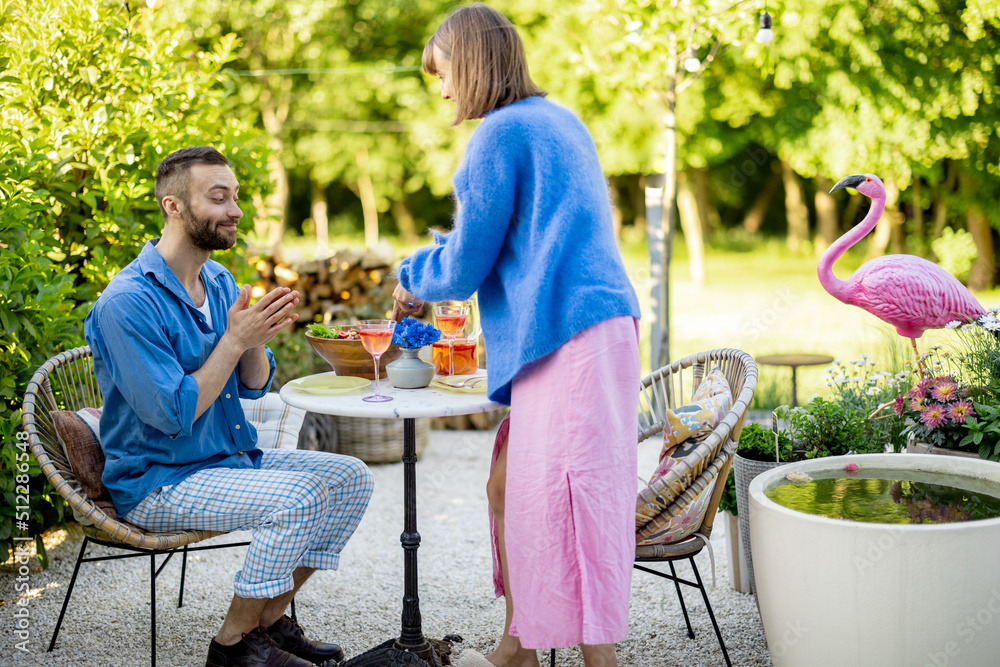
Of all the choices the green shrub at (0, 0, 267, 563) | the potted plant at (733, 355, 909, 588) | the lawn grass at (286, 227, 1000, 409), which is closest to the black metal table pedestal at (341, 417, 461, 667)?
the potted plant at (733, 355, 909, 588)

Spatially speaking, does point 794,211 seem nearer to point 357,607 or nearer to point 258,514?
point 357,607

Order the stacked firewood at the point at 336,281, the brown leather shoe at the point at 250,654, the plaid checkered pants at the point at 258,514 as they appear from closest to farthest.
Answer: the plaid checkered pants at the point at 258,514
the brown leather shoe at the point at 250,654
the stacked firewood at the point at 336,281

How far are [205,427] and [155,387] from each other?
28cm

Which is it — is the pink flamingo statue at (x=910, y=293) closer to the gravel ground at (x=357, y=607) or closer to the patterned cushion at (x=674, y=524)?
the gravel ground at (x=357, y=607)

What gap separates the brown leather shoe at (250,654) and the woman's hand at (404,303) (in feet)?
3.15

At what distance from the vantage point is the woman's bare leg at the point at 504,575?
2438 mm

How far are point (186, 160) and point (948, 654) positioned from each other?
2.28 meters

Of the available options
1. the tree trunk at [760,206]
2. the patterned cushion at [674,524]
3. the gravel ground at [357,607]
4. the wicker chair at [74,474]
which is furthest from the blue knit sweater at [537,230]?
the tree trunk at [760,206]

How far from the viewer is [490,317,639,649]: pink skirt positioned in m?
2.12

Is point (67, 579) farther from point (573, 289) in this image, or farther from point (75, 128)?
point (573, 289)

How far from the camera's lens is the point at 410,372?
248 cm

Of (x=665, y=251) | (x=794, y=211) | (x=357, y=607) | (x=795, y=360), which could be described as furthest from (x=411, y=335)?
(x=794, y=211)

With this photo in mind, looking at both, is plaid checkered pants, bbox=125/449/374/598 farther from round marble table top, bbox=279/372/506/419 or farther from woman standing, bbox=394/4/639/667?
woman standing, bbox=394/4/639/667

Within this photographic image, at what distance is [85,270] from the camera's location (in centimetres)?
381
